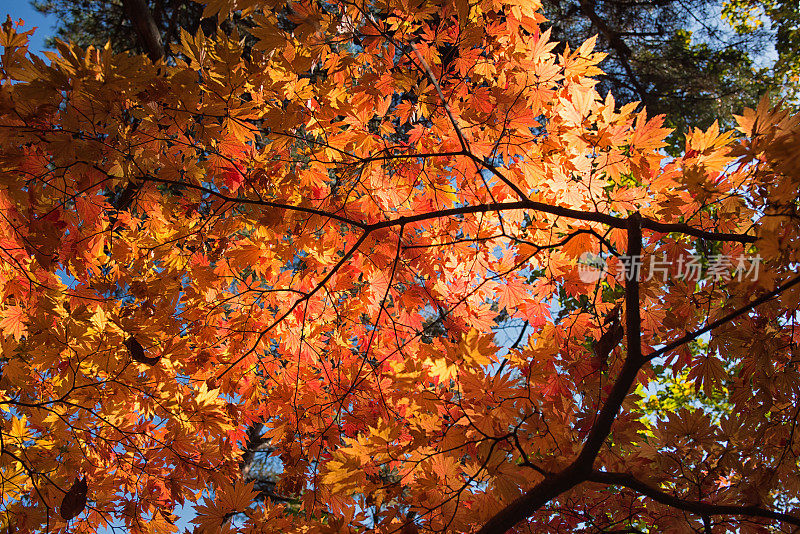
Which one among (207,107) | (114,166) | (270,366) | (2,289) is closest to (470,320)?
(270,366)

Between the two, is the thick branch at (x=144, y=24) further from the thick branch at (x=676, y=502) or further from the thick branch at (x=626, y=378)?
the thick branch at (x=676, y=502)

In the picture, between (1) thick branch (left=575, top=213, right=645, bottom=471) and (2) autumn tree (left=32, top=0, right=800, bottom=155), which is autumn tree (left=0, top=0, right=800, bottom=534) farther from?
(2) autumn tree (left=32, top=0, right=800, bottom=155)

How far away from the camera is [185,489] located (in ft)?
8.90

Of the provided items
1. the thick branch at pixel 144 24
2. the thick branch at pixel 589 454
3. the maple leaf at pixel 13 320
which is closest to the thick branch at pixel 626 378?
the thick branch at pixel 589 454

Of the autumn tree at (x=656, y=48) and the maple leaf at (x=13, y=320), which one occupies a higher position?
the autumn tree at (x=656, y=48)

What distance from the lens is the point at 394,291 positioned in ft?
9.48

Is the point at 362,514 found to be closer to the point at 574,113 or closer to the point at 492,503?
the point at 492,503

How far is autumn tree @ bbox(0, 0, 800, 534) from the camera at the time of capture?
1.82 meters

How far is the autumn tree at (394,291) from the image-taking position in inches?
71.8

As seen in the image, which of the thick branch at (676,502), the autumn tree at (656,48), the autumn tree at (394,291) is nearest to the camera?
the thick branch at (676,502)

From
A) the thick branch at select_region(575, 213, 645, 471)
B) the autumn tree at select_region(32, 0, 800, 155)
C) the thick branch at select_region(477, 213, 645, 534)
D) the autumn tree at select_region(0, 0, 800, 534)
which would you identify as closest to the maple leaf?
the autumn tree at select_region(0, 0, 800, 534)

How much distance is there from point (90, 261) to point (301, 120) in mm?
1554

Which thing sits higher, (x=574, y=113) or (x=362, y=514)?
(x=574, y=113)

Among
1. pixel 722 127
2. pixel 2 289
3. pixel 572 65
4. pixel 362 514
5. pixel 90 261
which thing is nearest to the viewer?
pixel 362 514
